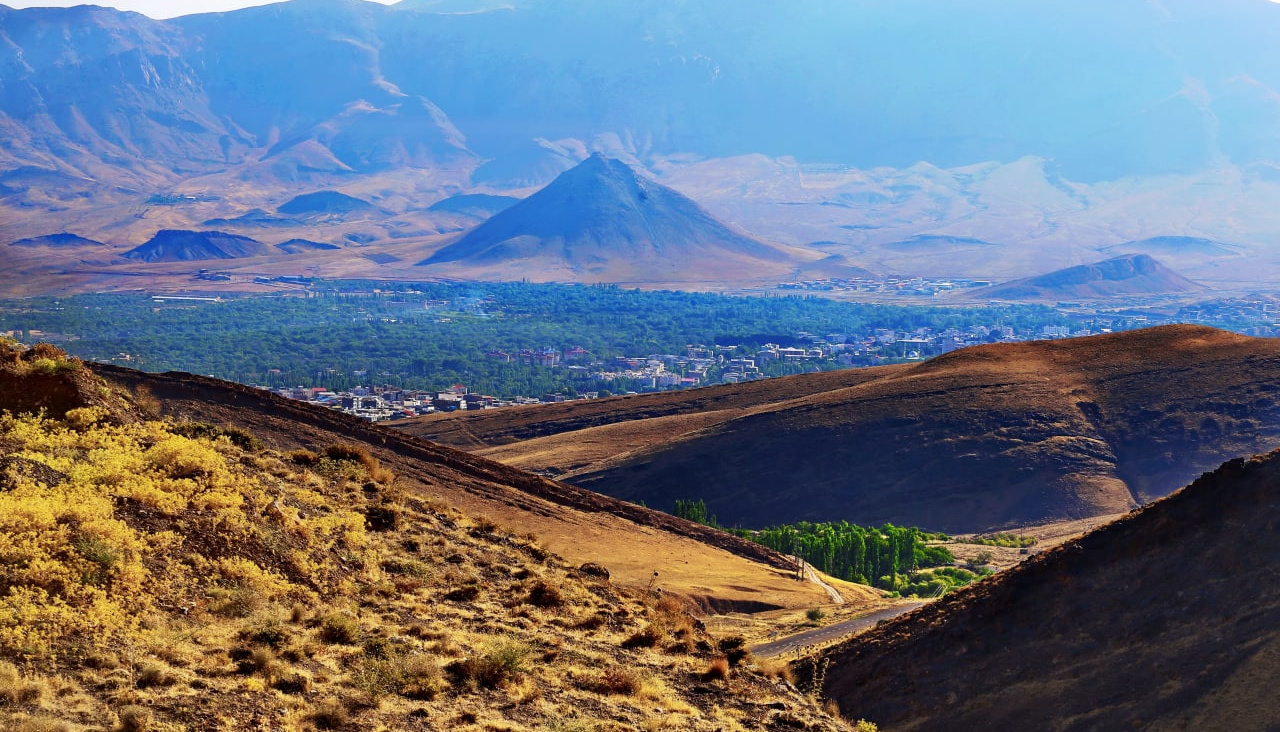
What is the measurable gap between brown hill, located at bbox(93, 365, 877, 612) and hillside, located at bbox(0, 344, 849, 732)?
16.4 metres

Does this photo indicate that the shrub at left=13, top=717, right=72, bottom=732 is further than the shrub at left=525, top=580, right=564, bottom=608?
No

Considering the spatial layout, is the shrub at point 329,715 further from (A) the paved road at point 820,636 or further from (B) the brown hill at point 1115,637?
(A) the paved road at point 820,636

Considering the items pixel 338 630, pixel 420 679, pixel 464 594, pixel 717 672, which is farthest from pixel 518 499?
pixel 420 679

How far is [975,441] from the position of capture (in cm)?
7700

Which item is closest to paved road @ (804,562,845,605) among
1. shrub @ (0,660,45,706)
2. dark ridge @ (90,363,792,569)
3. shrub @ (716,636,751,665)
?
dark ridge @ (90,363,792,569)

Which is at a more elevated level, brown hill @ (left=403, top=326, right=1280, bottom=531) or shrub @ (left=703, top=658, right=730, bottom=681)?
shrub @ (left=703, top=658, right=730, bottom=681)

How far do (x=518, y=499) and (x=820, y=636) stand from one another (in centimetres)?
1460

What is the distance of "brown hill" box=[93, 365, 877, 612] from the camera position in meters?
41.3

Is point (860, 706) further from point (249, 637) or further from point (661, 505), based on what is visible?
point (661, 505)

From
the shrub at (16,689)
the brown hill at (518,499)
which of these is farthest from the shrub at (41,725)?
the brown hill at (518,499)

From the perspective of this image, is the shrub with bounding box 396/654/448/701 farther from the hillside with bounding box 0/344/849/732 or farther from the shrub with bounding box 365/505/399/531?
the shrub with bounding box 365/505/399/531

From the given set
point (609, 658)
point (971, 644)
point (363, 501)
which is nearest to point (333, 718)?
point (609, 658)

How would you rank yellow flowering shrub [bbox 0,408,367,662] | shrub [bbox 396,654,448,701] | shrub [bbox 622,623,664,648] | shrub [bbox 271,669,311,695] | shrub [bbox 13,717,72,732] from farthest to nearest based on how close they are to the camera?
shrub [bbox 622,623,664,648]
shrub [bbox 396,654,448,701]
yellow flowering shrub [bbox 0,408,367,662]
shrub [bbox 271,669,311,695]
shrub [bbox 13,717,72,732]

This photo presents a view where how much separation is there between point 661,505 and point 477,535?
1921 inches
